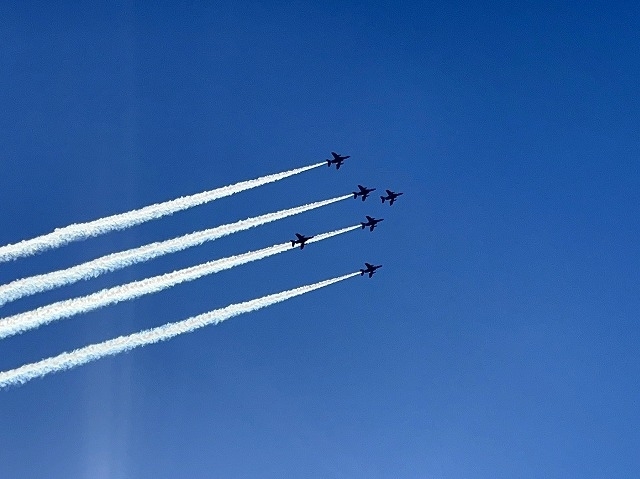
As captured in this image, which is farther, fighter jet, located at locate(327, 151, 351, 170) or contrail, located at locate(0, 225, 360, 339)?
fighter jet, located at locate(327, 151, 351, 170)

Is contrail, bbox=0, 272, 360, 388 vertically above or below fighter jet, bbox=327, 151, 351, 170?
below

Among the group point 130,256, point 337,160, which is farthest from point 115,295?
point 337,160

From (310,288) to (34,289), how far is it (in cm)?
3703

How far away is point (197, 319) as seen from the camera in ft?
315

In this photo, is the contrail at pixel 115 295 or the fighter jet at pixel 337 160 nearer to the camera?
the contrail at pixel 115 295

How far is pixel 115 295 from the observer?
90375 mm

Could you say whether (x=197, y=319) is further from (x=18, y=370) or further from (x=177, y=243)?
(x=18, y=370)

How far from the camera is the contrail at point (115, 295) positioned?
8312 centimetres

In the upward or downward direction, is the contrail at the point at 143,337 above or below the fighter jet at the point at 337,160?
below

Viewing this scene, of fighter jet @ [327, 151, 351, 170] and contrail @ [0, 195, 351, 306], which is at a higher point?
fighter jet @ [327, 151, 351, 170]

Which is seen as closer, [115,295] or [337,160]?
[115,295]

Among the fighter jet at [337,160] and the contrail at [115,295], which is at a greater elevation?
the fighter jet at [337,160]

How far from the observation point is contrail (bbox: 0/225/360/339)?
83.1 meters

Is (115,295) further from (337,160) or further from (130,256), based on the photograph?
(337,160)
